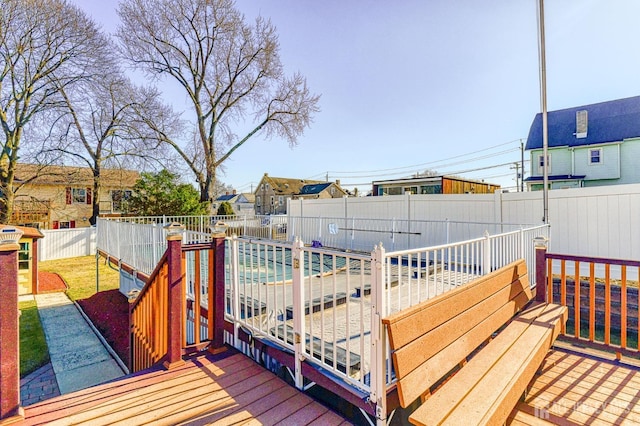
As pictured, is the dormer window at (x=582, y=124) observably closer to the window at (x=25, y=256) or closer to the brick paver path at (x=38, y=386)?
the brick paver path at (x=38, y=386)

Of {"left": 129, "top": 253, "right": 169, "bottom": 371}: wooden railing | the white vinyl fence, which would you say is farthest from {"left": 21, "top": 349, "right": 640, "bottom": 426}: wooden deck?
the white vinyl fence

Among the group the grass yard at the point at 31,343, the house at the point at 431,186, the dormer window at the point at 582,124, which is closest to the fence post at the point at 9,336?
the grass yard at the point at 31,343

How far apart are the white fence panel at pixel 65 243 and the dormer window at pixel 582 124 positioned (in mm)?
28401

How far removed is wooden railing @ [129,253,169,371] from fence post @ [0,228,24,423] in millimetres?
1061

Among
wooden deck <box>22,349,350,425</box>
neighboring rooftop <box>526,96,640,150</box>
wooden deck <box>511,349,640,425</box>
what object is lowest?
wooden deck <box>511,349,640,425</box>

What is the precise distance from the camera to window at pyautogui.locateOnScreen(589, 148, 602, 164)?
17962mm

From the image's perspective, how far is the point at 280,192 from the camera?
38625 millimetres

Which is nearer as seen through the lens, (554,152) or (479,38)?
(479,38)

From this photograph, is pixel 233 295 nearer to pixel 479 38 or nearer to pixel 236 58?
pixel 479 38

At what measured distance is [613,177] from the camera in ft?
57.2

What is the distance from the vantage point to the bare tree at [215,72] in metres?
13.9

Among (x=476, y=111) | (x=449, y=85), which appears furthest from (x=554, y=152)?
(x=449, y=85)

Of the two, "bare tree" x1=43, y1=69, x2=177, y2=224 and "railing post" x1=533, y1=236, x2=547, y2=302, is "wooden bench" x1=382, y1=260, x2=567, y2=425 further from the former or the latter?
"bare tree" x1=43, y1=69, x2=177, y2=224

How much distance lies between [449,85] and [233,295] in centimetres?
1059
